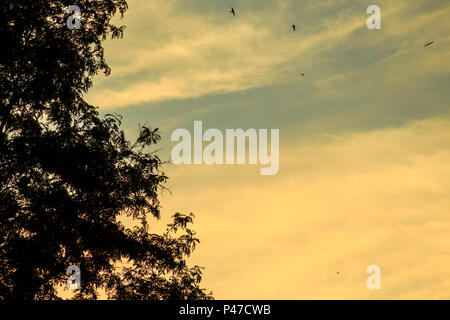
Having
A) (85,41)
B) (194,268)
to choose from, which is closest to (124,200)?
(194,268)

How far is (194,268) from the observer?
62.3ft

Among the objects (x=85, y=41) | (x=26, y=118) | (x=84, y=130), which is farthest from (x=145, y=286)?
(x=85, y=41)

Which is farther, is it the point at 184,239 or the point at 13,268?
the point at 184,239

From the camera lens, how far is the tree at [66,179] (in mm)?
15289

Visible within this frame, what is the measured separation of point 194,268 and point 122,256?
2666 millimetres

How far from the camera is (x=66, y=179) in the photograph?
16.4 m

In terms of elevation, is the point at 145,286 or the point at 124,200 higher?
the point at 124,200

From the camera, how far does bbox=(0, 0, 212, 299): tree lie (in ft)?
50.2

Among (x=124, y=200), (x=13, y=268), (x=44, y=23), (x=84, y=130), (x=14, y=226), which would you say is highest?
(x=44, y=23)
